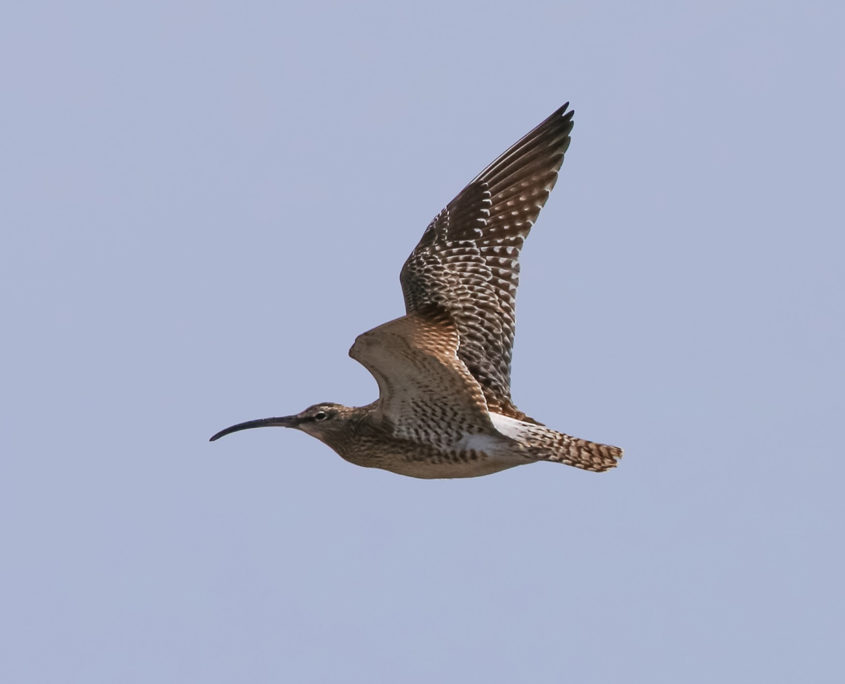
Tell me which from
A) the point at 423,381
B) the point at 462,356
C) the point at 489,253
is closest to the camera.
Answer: the point at 423,381

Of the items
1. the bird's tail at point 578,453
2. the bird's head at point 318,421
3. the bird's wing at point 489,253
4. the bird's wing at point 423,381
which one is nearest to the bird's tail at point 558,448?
the bird's tail at point 578,453

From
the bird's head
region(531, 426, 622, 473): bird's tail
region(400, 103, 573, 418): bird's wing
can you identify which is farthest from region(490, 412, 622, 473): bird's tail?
the bird's head

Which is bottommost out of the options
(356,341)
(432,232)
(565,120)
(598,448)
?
(598,448)

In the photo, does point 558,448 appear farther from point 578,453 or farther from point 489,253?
point 489,253

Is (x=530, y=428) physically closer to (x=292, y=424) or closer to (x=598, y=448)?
(x=598, y=448)

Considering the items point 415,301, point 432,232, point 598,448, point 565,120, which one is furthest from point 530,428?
point 565,120

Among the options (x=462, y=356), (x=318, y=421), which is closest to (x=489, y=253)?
(x=462, y=356)

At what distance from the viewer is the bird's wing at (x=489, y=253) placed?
15188mm

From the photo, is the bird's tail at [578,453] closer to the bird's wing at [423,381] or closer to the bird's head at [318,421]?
the bird's wing at [423,381]

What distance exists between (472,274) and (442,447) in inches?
90.6

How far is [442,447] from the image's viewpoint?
13906 mm

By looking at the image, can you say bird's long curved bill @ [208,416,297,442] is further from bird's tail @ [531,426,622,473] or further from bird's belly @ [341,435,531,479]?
bird's tail @ [531,426,622,473]

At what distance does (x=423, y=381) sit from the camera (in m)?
13.5

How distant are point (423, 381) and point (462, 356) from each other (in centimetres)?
165
